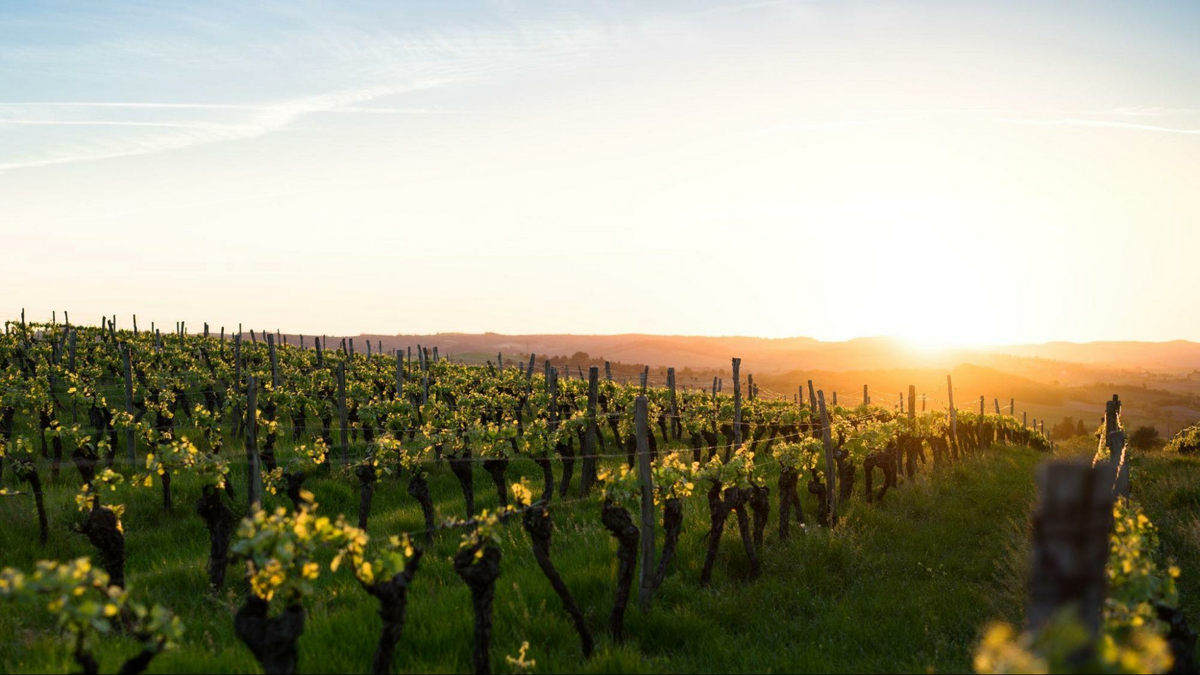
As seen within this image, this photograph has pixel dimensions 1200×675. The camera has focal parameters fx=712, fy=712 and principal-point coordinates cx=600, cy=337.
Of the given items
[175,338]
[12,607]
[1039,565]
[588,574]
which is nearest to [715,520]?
[588,574]

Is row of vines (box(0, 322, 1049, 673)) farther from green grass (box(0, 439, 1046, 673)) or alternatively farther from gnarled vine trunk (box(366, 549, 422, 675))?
green grass (box(0, 439, 1046, 673))

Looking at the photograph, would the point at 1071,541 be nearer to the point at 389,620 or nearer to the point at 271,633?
the point at 389,620

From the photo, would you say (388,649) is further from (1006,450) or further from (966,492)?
(1006,450)

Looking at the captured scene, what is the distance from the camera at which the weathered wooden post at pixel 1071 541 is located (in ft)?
12.3

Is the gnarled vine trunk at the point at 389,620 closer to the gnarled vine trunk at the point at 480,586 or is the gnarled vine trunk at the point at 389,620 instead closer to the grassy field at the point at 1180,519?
the gnarled vine trunk at the point at 480,586

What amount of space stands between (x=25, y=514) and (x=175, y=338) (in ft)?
111

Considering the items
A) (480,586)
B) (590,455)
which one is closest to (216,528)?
(480,586)

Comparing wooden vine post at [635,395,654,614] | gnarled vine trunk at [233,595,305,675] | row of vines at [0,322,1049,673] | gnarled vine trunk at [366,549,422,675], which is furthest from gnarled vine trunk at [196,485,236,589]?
wooden vine post at [635,395,654,614]

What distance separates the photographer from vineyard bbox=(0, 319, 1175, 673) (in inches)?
297

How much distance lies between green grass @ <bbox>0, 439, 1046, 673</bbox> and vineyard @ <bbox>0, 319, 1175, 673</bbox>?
0.16 ft

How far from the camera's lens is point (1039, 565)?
3959mm

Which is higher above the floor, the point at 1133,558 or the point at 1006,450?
the point at 1133,558

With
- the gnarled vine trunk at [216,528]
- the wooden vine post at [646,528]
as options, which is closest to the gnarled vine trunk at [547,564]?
the wooden vine post at [646,528]

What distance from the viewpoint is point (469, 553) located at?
27.1 feet
